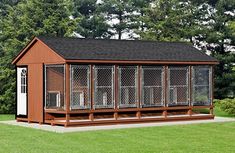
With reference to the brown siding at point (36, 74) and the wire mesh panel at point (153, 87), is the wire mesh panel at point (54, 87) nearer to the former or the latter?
the brown siding at point (36, 74)

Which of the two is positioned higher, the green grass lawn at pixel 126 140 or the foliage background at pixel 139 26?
the foliage background at pixel 139 26

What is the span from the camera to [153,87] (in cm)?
2838

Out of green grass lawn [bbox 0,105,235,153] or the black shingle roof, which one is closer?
green grass lawn [bbox 0,105,235,153]

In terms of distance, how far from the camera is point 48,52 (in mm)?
26172

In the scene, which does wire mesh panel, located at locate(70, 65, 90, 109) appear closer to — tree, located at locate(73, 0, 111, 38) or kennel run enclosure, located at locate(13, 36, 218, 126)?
kennel run enclosure, located at locate(13, 36, 218, 126)

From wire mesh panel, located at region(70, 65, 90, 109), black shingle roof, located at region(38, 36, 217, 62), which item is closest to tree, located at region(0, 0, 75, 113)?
black shingle roof, located at region(38, 36, 217, 62)

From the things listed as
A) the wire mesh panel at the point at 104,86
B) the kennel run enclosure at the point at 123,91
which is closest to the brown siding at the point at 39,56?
the kennel run enclosure at the point at 123,91

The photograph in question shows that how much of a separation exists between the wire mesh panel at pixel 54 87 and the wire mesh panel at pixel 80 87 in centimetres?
60

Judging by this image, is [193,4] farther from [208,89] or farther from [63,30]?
[208,89]

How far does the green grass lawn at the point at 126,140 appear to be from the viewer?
55.1 ft

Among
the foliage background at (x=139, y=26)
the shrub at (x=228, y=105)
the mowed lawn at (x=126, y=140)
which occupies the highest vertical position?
the foliage background at (x=139, y=26)

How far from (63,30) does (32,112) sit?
41.5ft

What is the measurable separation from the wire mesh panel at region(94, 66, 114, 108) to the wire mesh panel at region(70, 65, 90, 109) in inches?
18.2

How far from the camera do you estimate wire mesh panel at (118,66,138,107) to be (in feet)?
87.4
